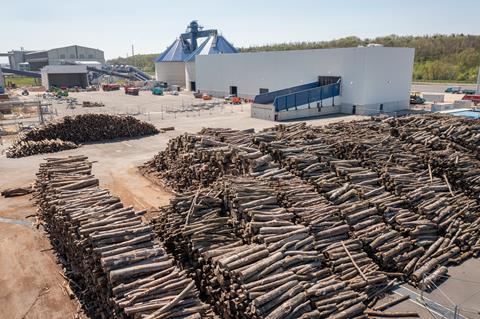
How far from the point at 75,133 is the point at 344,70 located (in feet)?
108

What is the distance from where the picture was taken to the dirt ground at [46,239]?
39.9 feet

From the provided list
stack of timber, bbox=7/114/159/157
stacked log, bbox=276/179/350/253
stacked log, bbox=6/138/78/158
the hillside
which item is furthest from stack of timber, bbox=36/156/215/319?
the hillside

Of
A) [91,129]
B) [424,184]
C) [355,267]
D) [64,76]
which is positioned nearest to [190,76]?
[64,76]

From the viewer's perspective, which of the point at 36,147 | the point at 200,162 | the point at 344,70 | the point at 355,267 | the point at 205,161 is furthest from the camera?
the point at 344,70

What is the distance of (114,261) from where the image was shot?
10.9 metres

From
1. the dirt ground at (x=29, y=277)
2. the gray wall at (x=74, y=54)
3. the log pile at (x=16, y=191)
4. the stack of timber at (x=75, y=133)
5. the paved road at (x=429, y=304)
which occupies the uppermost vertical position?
the gray wall at (x=74, y=54)

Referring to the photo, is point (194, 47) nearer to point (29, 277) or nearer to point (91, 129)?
point (91, 129)

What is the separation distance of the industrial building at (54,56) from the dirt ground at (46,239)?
10623 centimetres

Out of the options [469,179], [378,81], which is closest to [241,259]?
[469,179]

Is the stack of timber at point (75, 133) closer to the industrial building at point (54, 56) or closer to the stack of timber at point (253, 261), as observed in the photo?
the stack of timber at point (253, 261)

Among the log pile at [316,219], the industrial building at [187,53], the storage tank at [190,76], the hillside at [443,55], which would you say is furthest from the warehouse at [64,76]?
the log pile at [316,219]

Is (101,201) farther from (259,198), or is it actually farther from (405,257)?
(405,257)

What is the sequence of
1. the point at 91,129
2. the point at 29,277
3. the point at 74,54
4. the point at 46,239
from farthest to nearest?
the point at 74,54 < the point at 91,129 < the point at 46,239 < the point at 29,277

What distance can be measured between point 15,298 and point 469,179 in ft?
67.1
